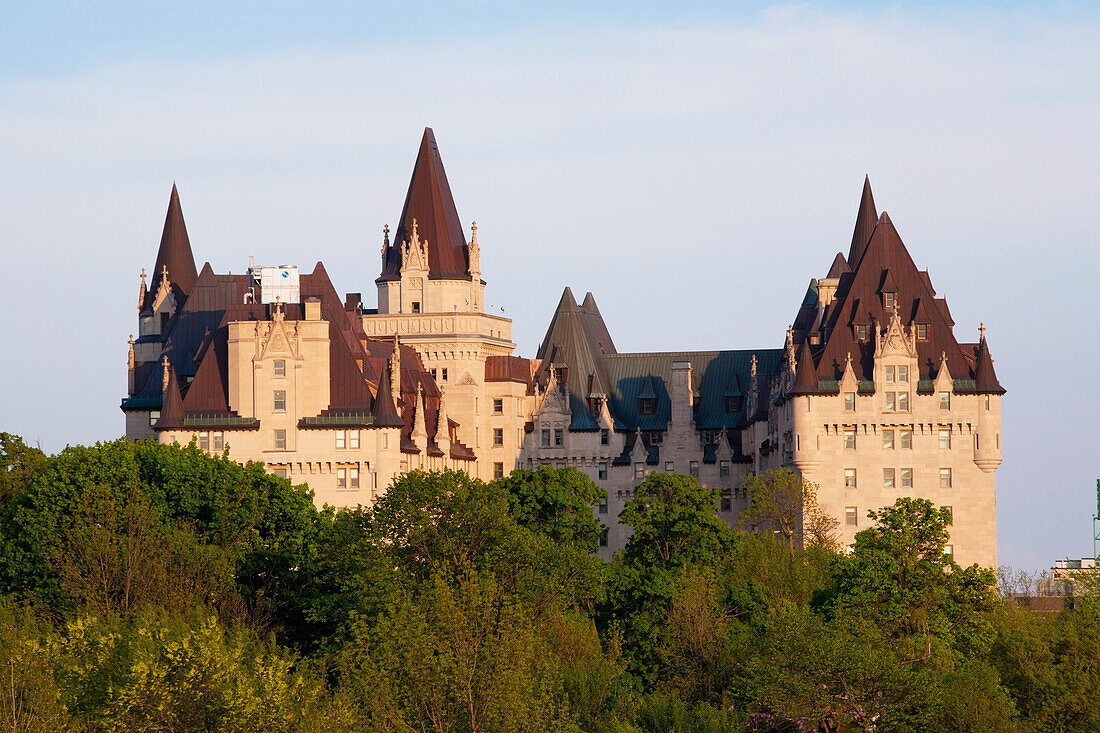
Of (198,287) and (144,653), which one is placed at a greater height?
(198,287)

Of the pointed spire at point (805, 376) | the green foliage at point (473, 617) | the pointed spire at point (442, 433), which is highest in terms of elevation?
the pointed spire at point (805, 376)

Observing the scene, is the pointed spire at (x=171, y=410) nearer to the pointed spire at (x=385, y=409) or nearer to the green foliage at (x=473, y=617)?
the pointed spire at (x=385, y=409)

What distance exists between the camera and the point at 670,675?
10856 centimetres

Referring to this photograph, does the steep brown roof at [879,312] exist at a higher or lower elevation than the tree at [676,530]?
higher

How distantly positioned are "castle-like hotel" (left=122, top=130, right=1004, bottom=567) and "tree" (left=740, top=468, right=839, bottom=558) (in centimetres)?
197

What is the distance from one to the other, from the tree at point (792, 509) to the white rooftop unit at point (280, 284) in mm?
33242

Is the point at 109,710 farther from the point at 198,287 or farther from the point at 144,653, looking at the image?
the point at 198,287

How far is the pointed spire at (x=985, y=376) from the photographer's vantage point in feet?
498

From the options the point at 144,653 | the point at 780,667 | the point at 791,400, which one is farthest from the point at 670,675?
the point at 791,400

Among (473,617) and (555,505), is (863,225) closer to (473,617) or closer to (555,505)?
(555,505)

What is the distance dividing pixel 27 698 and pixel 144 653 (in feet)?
14.1

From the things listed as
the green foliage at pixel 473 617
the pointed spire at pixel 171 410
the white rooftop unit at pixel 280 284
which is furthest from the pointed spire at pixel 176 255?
the green foliage at pixel 473 617

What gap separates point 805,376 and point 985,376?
11531mm

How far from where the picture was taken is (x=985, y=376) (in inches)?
5989
